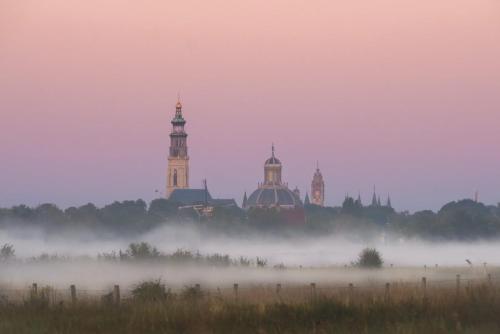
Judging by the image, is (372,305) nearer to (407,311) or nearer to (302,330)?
(407,311)

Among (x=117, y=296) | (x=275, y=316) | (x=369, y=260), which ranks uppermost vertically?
(x=369, y=260)

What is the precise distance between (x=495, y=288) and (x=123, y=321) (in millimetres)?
13146

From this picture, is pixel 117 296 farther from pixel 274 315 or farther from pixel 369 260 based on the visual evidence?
pixel 369 260

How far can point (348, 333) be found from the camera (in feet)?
97.5

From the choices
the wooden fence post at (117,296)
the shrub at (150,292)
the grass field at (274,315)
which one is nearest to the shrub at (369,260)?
the shrub at (150,292)

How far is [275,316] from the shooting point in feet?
110

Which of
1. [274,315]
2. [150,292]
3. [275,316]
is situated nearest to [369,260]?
[150,292]

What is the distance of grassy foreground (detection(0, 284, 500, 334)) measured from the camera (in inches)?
1243

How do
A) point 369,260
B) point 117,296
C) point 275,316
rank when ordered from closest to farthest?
point 275,316
point 117,296
point 369,260

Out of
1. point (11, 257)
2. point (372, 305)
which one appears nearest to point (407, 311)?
point (372, 305)

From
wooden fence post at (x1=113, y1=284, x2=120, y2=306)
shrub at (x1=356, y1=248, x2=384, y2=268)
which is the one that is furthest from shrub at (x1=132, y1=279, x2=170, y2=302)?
shrub at (x1=356, y1=248, x2=384, y2=268)

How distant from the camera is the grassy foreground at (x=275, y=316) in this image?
31578mm

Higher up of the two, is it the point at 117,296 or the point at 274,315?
the point at 117,296

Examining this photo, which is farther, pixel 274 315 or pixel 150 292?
pixel 150 292
